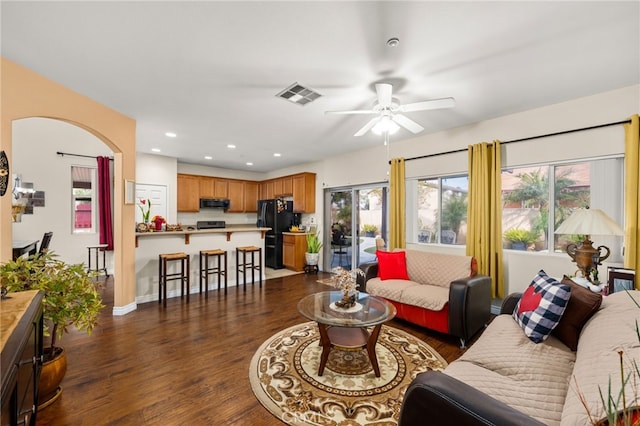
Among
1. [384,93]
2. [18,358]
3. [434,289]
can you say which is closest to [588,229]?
[434,289]

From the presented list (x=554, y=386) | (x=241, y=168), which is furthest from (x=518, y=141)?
(x=241, y=168)

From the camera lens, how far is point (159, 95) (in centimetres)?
296

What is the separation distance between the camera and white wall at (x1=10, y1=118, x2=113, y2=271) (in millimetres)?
4855

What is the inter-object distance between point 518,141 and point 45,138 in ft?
26.4

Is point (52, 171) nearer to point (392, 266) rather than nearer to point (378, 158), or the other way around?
point (378, 158)

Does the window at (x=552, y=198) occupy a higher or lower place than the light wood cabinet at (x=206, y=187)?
lower

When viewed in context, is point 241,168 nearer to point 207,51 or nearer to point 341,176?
point 341,176

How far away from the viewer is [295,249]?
635 cm

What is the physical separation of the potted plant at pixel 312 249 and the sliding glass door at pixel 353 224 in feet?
0.76

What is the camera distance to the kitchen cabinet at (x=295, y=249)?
6.35 m

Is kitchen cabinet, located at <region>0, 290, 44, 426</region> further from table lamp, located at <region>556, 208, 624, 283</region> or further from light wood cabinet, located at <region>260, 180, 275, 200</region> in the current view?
light wood cabinet, located at <region>260, 180, 275, 200</region>

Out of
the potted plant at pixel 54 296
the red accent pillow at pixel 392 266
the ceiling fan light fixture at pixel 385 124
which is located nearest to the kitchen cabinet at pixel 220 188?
the red accent pillow at pixel 392 266

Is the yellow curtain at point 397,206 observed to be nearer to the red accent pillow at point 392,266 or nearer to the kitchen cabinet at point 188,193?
the red accent pillow at point 392,266

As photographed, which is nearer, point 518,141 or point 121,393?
point 121,393
